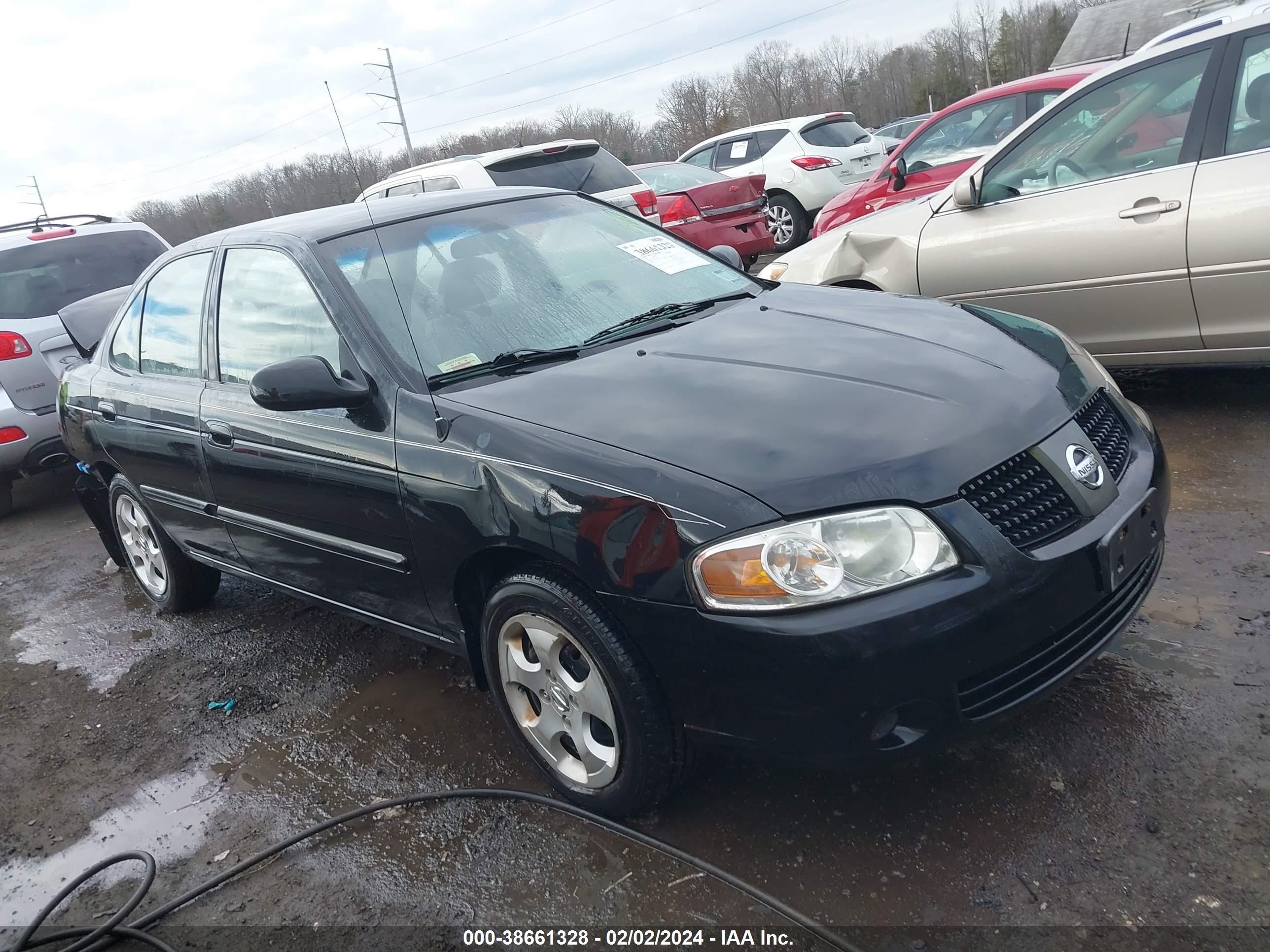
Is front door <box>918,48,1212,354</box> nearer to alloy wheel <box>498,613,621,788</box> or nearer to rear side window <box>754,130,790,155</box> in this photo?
alloy wheel <box>498,613,621,788</box>

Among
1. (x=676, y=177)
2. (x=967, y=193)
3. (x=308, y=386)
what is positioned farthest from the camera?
(x=676, y=177)

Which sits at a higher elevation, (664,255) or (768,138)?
(768,138)

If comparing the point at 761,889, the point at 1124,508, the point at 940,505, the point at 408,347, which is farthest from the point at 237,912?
the point at 1124,508

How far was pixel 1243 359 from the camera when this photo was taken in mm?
4223

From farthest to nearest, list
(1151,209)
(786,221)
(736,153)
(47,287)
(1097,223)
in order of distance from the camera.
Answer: (736,153) → (786,221) → (47,287) → (1097,223) → (1151,209)

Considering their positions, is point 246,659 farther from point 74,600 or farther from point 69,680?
point 74,600

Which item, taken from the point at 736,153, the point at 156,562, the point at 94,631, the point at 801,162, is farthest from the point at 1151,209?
the point at 736,153

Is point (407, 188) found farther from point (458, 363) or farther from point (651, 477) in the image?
point (651, 477)

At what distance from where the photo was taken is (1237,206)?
3.99 meters

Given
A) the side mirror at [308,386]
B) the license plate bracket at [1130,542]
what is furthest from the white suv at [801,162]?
the license plate bracket at [1130,542]

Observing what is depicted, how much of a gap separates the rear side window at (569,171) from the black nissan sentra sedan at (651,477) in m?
4.71

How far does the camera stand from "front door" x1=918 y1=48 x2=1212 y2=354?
13.9 ft

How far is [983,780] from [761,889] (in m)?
0.67

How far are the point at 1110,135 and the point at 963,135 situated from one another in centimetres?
360
